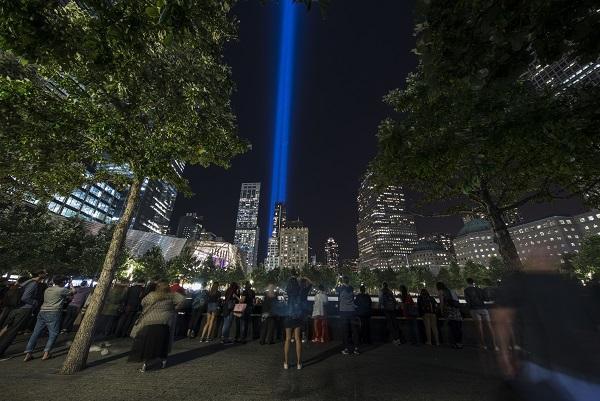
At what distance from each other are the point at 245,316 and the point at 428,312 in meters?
7.29

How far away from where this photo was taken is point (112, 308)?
1009 centimetres

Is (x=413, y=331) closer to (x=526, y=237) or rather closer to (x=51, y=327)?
(x=51, y=327)

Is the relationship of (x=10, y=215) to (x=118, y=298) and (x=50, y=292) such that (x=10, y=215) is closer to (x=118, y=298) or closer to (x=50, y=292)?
(x=118, y=298)

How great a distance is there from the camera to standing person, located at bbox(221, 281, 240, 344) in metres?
9.64

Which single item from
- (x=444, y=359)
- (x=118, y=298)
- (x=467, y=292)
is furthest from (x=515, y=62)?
(x=118, y=298)

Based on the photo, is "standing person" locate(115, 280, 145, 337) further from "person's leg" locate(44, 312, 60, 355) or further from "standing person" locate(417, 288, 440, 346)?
"standing person" locate(417, 288, 440, 346)

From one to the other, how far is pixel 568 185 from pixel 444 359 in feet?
30.8

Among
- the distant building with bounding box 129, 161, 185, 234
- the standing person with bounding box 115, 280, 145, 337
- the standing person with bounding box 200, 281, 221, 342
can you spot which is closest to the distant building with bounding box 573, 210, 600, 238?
the standing person with bounding box 200, 281, 221, 342

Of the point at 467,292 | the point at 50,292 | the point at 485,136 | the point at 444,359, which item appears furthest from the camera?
the point at 467,292

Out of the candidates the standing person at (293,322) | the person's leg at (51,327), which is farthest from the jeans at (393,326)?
the person's leg at (51,327)

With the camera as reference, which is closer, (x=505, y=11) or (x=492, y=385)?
(x=505, y=11)

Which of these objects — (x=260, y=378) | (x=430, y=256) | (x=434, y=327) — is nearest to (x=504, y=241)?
(x=434, y=327)

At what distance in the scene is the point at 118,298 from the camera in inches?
401

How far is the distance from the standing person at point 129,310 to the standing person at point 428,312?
11.6 m
